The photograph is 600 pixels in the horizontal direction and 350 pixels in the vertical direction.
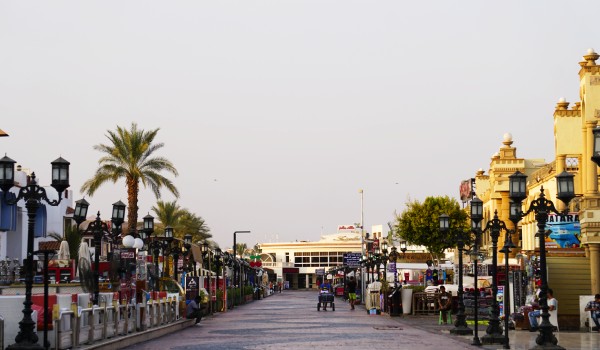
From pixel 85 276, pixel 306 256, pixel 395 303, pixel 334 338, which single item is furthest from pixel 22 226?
pixel 306 256

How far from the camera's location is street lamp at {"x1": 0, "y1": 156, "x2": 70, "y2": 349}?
17.5 m

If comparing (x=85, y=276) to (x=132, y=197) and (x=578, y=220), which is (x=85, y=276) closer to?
(x=578, y=220)

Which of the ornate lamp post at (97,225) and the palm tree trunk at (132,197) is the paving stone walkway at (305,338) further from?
the palm tree trunk at (132,197)

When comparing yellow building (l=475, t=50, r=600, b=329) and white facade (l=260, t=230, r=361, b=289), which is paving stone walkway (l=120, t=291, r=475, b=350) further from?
white facade (l=260, t=230, r=361, b=289)

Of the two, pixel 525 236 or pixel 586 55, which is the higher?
pixel 586 55

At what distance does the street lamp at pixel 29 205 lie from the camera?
17.5 metres

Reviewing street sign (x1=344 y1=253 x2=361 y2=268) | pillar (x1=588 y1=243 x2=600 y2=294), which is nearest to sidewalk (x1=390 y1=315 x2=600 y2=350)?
pillar (x1=588 y1=243 x2=600 y2=294)

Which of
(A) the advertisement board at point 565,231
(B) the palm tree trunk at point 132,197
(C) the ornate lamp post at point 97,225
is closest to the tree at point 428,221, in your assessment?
(B) the palm tree trunk at point 132,197

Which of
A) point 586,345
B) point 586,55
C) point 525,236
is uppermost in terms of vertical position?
point 586,55

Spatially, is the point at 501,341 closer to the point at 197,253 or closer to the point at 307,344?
the point at 307,344

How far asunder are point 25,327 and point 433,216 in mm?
65531

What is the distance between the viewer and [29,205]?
61.7 feet

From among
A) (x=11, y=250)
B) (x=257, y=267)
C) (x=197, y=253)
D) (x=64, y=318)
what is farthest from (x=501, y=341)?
(x=257, y=267)

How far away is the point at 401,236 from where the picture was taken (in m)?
82.5
